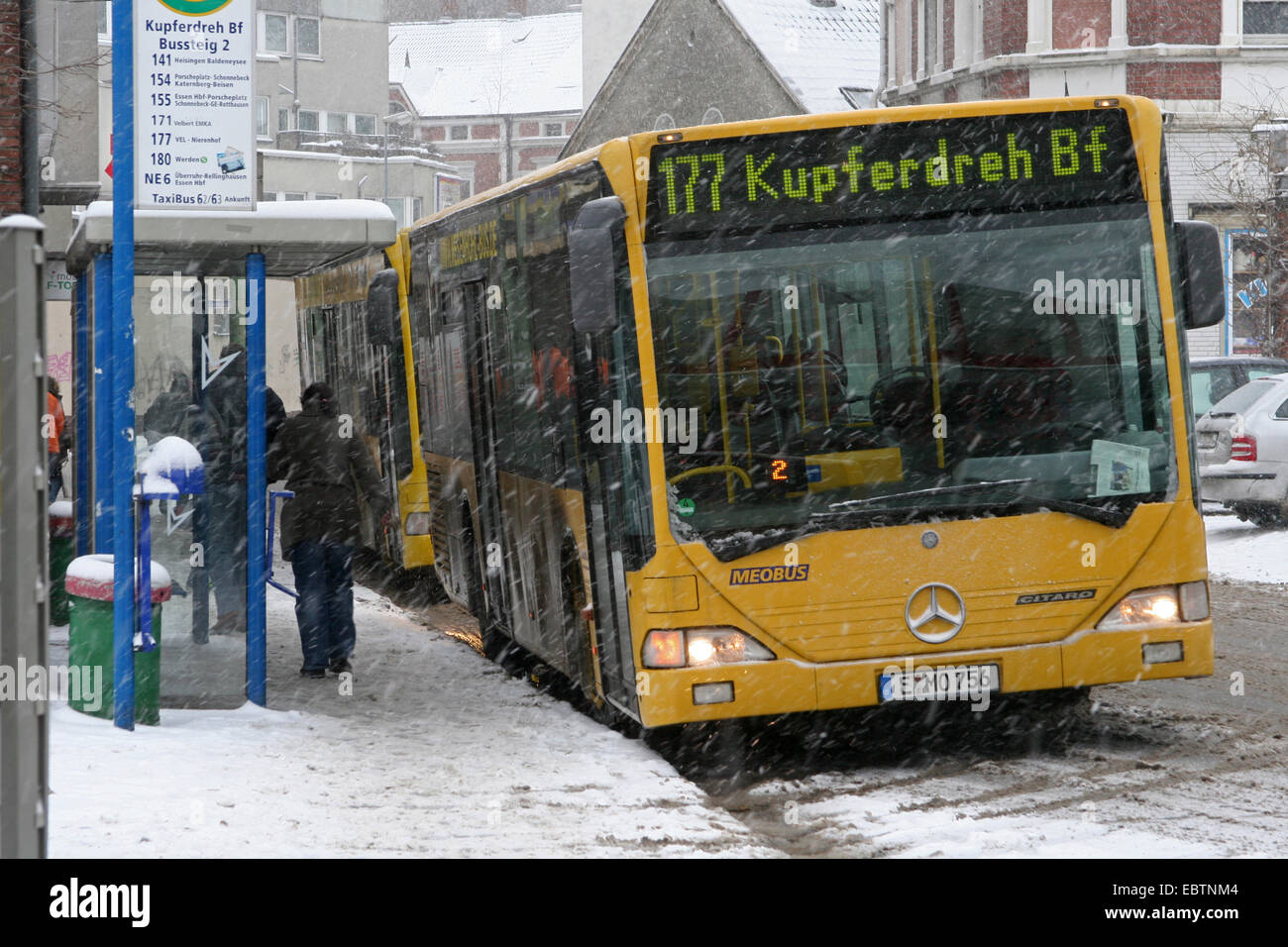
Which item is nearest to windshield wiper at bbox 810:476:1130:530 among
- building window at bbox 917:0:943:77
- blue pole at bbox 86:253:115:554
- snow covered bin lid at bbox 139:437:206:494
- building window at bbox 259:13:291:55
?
snow covered bin lid at bbox 139:437:206:494

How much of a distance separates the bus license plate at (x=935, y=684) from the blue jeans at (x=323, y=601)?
177 inches

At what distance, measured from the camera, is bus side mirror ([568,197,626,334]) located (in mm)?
8203

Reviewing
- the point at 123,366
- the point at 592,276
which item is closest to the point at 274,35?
the point at 123,366

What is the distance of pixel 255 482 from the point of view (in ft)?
32.8

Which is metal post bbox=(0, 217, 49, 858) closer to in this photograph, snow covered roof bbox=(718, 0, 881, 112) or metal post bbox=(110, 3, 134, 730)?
metal post bbox=(110, 3, 134, 730)

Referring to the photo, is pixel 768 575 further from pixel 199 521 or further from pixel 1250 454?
pixel 1250 454

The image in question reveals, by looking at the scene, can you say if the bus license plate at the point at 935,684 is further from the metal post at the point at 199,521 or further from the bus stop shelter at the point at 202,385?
the metal post at the point at 199,521

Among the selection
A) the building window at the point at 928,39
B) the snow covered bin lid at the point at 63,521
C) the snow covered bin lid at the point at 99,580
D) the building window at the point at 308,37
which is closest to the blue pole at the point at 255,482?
the snow covered bin lid at the point at 99,580

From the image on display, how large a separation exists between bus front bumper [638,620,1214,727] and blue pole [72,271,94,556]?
602 centimetres

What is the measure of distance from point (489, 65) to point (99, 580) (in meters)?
96.6

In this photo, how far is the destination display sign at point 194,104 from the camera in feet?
30.5

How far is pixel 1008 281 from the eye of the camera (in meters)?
8.57

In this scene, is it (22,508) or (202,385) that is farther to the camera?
(202,385)

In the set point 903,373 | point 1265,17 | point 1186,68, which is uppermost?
point 1265,17
